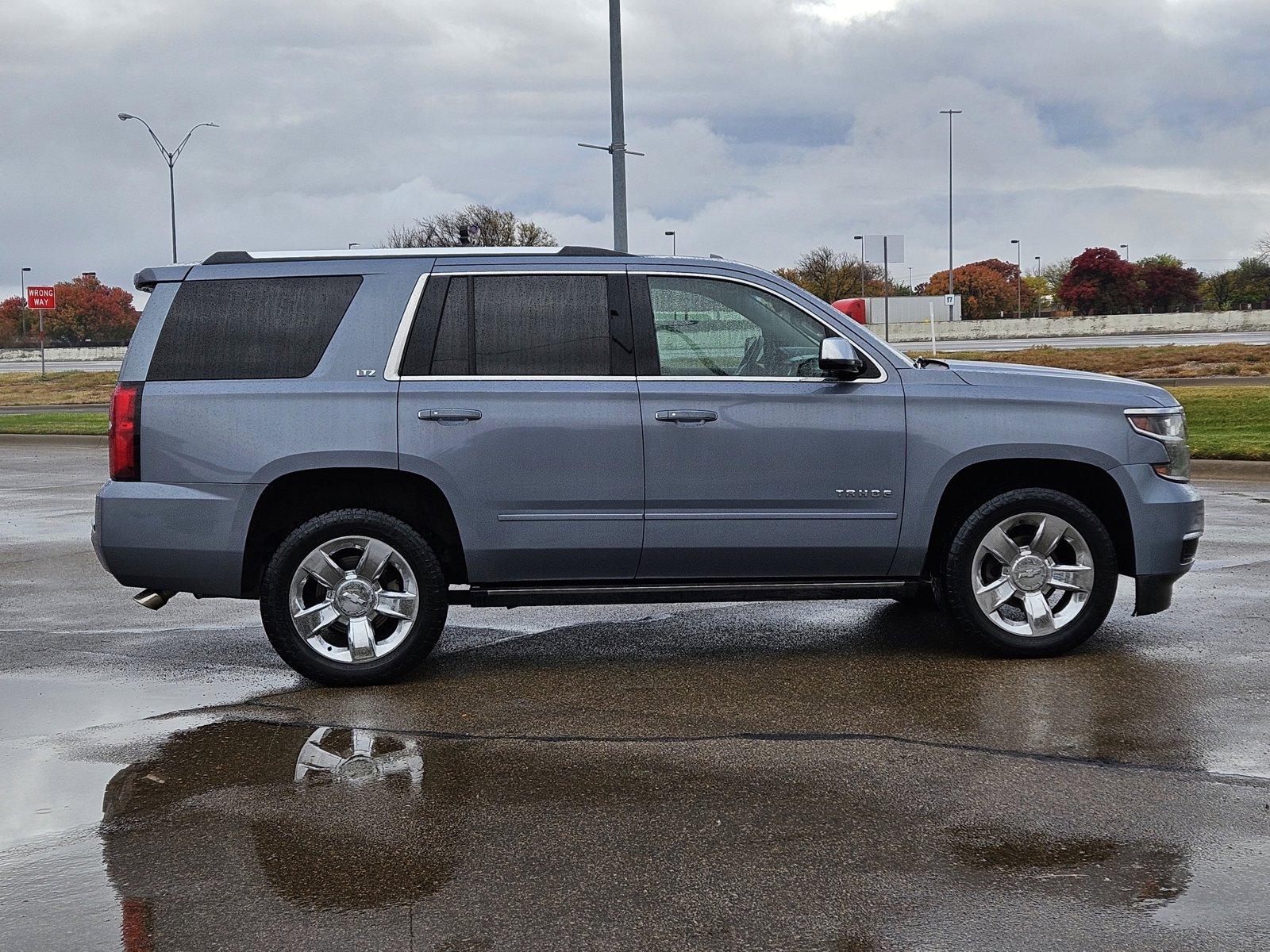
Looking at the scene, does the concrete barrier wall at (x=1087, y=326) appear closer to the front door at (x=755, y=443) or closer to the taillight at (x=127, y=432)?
the front door at (x=755, y=443)

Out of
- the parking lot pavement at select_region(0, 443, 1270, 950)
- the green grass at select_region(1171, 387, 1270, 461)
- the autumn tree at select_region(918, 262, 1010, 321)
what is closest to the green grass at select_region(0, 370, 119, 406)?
the green grass at select_region(1171, 387, 1270, 461)

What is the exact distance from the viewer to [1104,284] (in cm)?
10788

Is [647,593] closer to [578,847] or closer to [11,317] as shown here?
[578,847]

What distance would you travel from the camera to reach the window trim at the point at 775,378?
22.2 feet

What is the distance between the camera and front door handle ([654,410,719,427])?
667cm

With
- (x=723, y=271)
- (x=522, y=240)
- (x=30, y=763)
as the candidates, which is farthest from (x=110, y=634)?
(x=522, y=240)

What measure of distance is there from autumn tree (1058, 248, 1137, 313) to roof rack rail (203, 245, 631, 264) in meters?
105

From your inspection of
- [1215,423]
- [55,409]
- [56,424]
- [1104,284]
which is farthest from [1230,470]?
[1104,284]

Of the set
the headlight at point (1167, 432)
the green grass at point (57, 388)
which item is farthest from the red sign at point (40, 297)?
the headlight at point (1167, 432)

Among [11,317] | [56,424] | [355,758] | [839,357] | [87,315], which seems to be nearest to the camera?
[355,758]

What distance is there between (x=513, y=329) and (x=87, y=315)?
4822 inches

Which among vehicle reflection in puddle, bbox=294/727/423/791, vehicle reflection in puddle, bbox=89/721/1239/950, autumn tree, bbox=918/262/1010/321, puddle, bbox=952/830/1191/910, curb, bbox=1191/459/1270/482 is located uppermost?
autumn tree, bbox=918/262/1010/321

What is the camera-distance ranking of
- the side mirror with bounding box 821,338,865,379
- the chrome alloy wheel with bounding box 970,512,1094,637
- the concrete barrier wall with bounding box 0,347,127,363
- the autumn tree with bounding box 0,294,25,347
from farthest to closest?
the autumn tree with bounding box 0,294,25,347
the concrete barrier wall with bounding box 0,347,127,363
the chrome alloy wheel with bounding box 970,512,1094,637
the side mirror with bounding box 821,338,865,379

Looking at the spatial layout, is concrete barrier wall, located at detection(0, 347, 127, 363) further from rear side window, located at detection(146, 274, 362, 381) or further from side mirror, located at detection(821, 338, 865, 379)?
side mirror, located at detection(821, 338, 865, 379)
